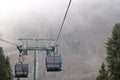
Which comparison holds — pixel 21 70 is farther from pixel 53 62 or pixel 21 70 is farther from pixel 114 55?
pixel 114 55

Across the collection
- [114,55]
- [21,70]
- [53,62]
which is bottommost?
[21,70]

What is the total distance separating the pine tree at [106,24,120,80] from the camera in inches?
2625

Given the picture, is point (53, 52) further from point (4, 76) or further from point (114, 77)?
point (4, 76)

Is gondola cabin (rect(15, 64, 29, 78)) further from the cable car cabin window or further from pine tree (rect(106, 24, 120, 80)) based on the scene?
pine tree (rect(106, 24, 120, 80))

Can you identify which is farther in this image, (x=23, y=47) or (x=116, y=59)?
(x=116, y=59)

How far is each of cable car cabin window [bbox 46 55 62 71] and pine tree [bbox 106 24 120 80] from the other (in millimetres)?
24580

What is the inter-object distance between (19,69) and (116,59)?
25535mm

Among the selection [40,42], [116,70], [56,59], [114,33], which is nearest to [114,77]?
[116,70]

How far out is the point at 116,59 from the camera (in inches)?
2667

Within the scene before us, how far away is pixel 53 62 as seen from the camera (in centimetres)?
4303

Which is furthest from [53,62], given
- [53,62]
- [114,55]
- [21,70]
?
[114,55]

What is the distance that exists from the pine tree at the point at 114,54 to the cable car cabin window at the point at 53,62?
24.6 meters

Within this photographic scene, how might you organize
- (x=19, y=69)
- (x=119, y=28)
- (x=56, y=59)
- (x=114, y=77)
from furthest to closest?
(x=119, y=28) → (x=114, y=77) → (x=19, y=69) → (x=56, y=59)

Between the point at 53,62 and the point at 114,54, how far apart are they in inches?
1082
